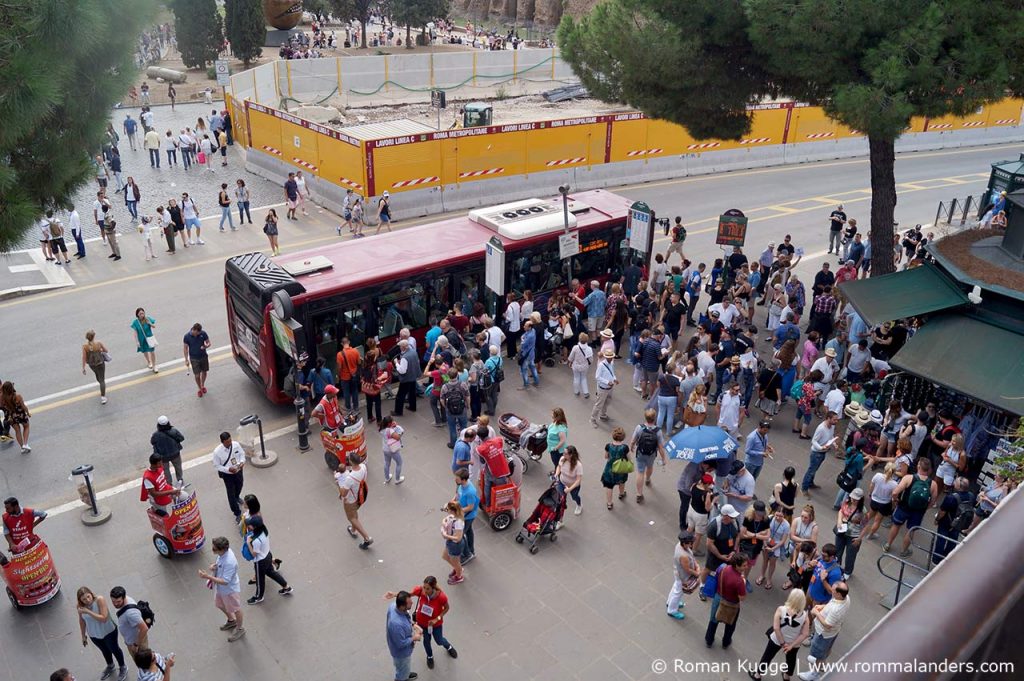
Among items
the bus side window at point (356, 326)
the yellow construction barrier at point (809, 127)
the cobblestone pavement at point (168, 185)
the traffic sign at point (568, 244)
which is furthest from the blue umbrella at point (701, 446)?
the yellow construction barrier at point (809, 127)

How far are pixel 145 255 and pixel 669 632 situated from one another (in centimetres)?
1890

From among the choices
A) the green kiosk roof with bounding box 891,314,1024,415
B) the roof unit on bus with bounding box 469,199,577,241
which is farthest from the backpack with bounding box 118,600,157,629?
the green kiosk roof with bounding box 891,314,1024,415

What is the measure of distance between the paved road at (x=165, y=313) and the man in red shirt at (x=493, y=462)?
5618mm

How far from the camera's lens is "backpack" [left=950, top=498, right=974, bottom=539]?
1119cm

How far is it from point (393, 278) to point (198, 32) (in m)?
42.4

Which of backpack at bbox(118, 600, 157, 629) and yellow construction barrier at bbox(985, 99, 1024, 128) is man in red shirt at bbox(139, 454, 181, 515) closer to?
backpack at bbox(118, 600, 157, 629)

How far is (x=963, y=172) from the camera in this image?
36000 mm

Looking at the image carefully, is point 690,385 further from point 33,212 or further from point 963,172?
point 963,172

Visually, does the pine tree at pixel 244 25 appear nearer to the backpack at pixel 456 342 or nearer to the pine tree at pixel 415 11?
the pine tree at pixel 415 11

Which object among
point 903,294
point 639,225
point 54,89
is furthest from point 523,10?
point 54,89

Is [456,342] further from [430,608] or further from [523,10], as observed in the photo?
[523,10]

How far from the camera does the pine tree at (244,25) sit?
5003 centimetres

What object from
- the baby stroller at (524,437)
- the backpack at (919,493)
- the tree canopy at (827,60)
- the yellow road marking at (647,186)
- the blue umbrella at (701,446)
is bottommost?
the yellow road marking at (647,186)

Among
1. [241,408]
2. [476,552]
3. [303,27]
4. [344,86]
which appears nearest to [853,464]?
[476,552]
